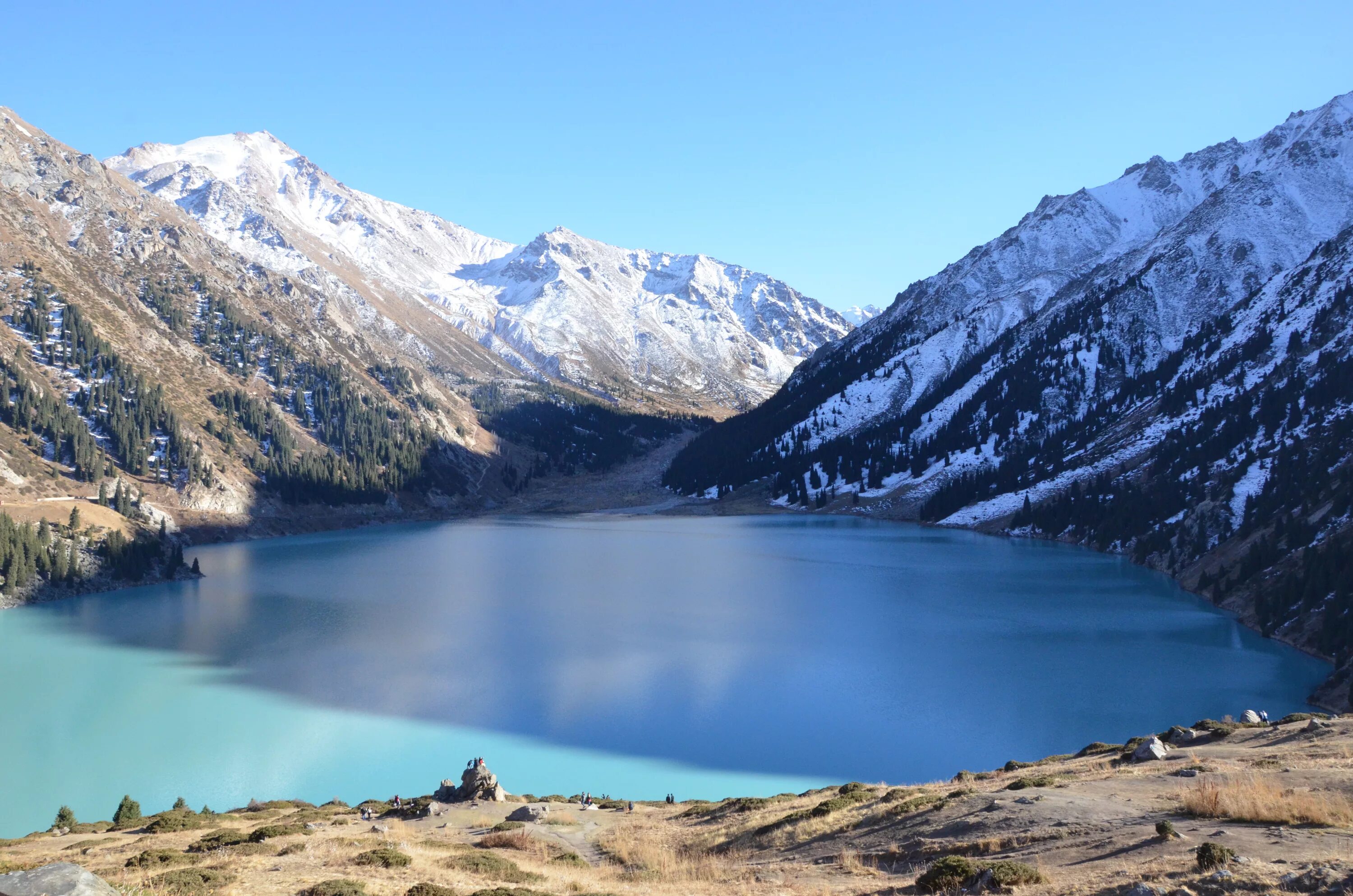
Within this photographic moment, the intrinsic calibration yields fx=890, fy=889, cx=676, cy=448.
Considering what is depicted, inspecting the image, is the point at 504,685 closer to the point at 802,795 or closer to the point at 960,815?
the point at 802,795

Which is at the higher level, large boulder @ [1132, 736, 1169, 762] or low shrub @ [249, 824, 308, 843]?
large boulder @ [1132, 736, 1169, 762]

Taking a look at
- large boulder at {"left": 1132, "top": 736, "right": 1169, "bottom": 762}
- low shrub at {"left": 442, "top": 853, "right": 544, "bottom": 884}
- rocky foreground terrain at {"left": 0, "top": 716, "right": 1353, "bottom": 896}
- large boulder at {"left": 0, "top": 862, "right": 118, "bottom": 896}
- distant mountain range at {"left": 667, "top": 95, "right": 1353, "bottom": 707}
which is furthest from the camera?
distant mountain range at {"left": 667, "top": 95, "right": 1353, "bottom": 707}

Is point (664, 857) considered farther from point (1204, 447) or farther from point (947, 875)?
point (1204, 447)

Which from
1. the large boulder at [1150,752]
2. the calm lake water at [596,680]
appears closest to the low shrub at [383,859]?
the calm lake water at [596,680]

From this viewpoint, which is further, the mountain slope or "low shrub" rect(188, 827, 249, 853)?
the mountain slope

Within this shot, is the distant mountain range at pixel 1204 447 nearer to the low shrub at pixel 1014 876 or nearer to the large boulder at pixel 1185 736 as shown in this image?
the large boulder at pixel 1185 736

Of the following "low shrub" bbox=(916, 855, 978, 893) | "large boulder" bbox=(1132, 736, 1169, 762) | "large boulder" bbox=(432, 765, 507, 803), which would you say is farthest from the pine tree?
"large boulder" bbox=(1132, 736, 1169, 762)

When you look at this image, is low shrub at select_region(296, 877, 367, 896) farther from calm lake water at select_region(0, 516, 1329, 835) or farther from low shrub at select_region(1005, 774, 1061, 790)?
calm lake water at select_region(0, 516, 1329, 835)

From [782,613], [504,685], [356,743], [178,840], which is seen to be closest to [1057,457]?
[782,613]
